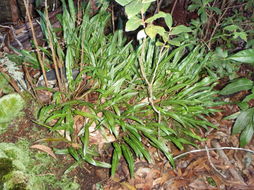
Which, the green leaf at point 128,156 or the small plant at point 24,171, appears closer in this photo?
the small plant at point 24,171

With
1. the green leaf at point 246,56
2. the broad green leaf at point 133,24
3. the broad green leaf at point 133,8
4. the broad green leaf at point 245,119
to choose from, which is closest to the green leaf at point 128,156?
the broad green leaf at point 245,119

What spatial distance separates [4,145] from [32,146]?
0.25 meters

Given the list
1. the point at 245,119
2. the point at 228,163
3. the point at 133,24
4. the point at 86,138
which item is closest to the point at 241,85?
the point at 245,119

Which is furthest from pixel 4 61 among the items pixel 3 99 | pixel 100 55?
pixel 100 55

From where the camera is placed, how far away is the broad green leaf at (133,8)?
3.65ft

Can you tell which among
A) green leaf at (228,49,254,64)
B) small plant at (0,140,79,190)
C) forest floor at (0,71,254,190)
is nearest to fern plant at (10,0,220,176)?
forest floor at (0,71,254,190)

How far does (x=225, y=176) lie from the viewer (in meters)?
2.46

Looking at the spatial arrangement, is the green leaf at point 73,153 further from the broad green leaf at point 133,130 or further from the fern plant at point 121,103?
the broad green leaf at point 133,130

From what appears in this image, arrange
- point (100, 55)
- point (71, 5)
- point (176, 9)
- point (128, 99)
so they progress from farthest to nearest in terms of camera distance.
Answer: point (176, 9) < point (71, 5) < point (100, 55) < point (128, 99)

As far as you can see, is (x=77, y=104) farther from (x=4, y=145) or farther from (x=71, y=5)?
(x=71, y=5)

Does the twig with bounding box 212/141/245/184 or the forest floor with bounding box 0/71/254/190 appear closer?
the forest floor with bounding box 0/71/254/190

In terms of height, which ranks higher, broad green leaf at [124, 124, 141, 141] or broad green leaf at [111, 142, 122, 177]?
broad green leaf at [124, 124, 141, 141]

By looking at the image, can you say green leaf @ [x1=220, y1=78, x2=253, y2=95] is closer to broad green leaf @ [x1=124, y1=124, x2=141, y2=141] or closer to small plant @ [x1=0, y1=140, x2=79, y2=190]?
broad green leaf @ [x1=124, y1=124, x2=141, y2=141]

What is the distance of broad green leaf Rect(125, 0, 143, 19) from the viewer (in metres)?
1.11
